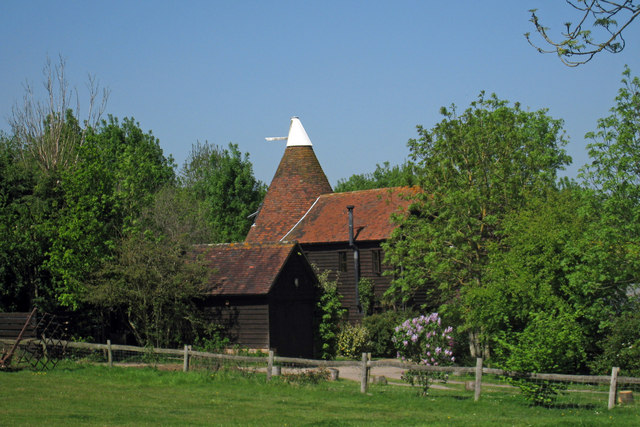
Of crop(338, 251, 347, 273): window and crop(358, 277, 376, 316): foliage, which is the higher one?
crop(338, 251, 347, 273): window

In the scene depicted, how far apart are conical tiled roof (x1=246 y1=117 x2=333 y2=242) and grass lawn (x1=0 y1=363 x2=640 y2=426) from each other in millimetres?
20081

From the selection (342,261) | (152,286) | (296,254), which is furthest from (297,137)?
(152,286)

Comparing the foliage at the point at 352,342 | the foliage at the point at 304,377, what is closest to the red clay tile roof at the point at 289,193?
the foliage at the point at 352,342

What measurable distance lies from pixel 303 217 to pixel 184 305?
599 inches

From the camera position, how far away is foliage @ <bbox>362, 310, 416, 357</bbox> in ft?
109

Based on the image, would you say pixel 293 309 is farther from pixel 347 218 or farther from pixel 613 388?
pixel 613 388

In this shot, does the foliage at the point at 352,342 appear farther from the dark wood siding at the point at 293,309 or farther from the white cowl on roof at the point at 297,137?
the white cowl on roof at the point at 297,137

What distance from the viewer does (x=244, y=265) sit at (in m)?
30.0

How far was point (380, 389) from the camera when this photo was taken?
66.6 feet

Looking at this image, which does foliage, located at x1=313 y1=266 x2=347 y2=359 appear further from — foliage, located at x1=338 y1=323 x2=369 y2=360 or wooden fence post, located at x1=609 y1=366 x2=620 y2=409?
wooden fence post, located at x1=609 y1=366 x2=620 y2=409

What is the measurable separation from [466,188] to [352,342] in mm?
8515

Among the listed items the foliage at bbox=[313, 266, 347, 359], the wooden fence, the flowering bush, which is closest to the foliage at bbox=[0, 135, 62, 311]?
the wooden fence

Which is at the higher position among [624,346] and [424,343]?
[424,343]

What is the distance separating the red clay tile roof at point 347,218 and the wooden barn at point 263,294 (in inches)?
269
